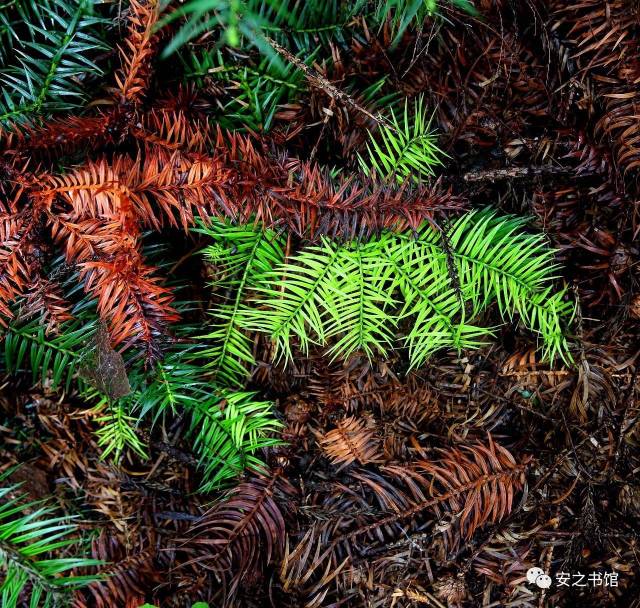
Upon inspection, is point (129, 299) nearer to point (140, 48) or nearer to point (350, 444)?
point (140, 48)

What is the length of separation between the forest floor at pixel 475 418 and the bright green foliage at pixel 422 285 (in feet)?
0.54

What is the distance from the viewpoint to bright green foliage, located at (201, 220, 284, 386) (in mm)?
2016

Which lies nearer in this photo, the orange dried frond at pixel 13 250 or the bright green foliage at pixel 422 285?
the orange dried frond at pixel 13 250

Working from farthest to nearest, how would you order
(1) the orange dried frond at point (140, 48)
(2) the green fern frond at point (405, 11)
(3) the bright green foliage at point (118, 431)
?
(3) the bright green foliage at point (118, 431) < (1) the orange dried frond at point (140, 48) < (2) the green fern frond at point (405, 11)

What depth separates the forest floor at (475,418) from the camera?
6.53 feet

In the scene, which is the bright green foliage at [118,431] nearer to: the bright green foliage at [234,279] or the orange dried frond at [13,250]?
the bright green foliage at [234,279]

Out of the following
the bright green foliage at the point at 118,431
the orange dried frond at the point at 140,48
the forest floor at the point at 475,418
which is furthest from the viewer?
the bright green foliage at the point at 118,431

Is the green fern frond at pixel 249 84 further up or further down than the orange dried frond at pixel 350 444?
further up

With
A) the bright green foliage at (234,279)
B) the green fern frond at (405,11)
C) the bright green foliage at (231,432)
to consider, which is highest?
the green fern frond at (405,11)

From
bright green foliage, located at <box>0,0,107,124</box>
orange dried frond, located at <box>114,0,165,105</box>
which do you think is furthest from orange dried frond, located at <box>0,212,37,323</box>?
orange dried frond, located at <box>114,0,165,105</box>

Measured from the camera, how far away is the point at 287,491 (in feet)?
6.95

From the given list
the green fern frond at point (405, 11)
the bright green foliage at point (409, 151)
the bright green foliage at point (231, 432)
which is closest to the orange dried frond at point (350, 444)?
the bright green foliage at point (231, 432)

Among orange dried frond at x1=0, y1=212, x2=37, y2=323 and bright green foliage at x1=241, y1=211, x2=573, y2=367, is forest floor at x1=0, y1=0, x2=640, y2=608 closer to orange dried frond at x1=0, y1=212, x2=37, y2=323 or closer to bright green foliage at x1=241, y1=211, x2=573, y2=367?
bright green foliage at x1=241, y1=211, x2=573, y2=367

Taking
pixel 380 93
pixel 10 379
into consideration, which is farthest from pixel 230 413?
pixel 380 93
